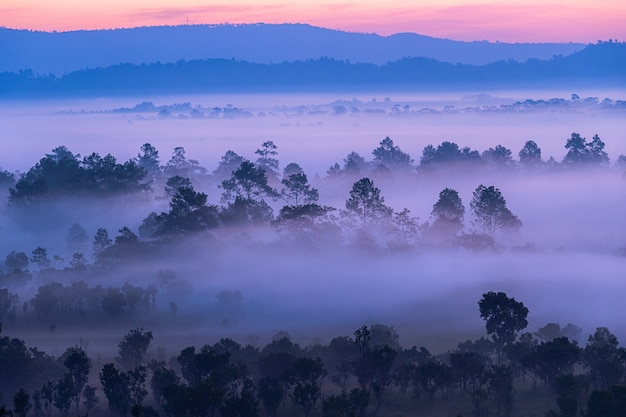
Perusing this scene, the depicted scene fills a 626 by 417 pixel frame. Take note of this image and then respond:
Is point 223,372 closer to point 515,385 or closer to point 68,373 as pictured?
point 68,373

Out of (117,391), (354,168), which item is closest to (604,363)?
(117,391)

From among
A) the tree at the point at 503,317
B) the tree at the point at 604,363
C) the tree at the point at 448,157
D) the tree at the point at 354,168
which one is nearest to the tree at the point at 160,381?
the tree at the point at 503,317

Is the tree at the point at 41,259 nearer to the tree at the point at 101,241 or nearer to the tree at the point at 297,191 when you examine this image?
the tree at the point at 101,241

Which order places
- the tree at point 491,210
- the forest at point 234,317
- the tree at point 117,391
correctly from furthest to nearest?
the tree at point 491,210 < the forest at point 234,317 < the tree at point 117,391

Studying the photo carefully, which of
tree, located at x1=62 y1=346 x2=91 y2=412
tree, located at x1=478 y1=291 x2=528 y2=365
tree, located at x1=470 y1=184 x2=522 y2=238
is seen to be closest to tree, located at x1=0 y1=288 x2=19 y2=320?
tree, located at x1=62 y1=346 x2=91 y2=412

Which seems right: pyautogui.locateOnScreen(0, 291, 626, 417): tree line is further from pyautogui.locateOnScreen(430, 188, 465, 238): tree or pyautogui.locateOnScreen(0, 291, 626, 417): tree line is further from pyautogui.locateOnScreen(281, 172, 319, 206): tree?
pyautogui.locateOnScreen(281, 172, 319, 206): tree

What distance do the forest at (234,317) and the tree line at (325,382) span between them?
9 cm

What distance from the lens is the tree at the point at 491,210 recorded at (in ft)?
258

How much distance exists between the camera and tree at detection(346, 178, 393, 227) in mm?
78875

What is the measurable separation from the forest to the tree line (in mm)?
90

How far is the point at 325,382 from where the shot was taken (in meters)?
45.4

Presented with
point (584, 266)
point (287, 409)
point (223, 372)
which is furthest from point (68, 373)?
point (584, 266)

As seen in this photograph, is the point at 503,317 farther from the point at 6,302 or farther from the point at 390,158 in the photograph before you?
the point at 390,158

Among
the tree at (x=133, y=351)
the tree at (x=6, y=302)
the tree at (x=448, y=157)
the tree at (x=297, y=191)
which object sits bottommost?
the tree at (x=133, y=351)
